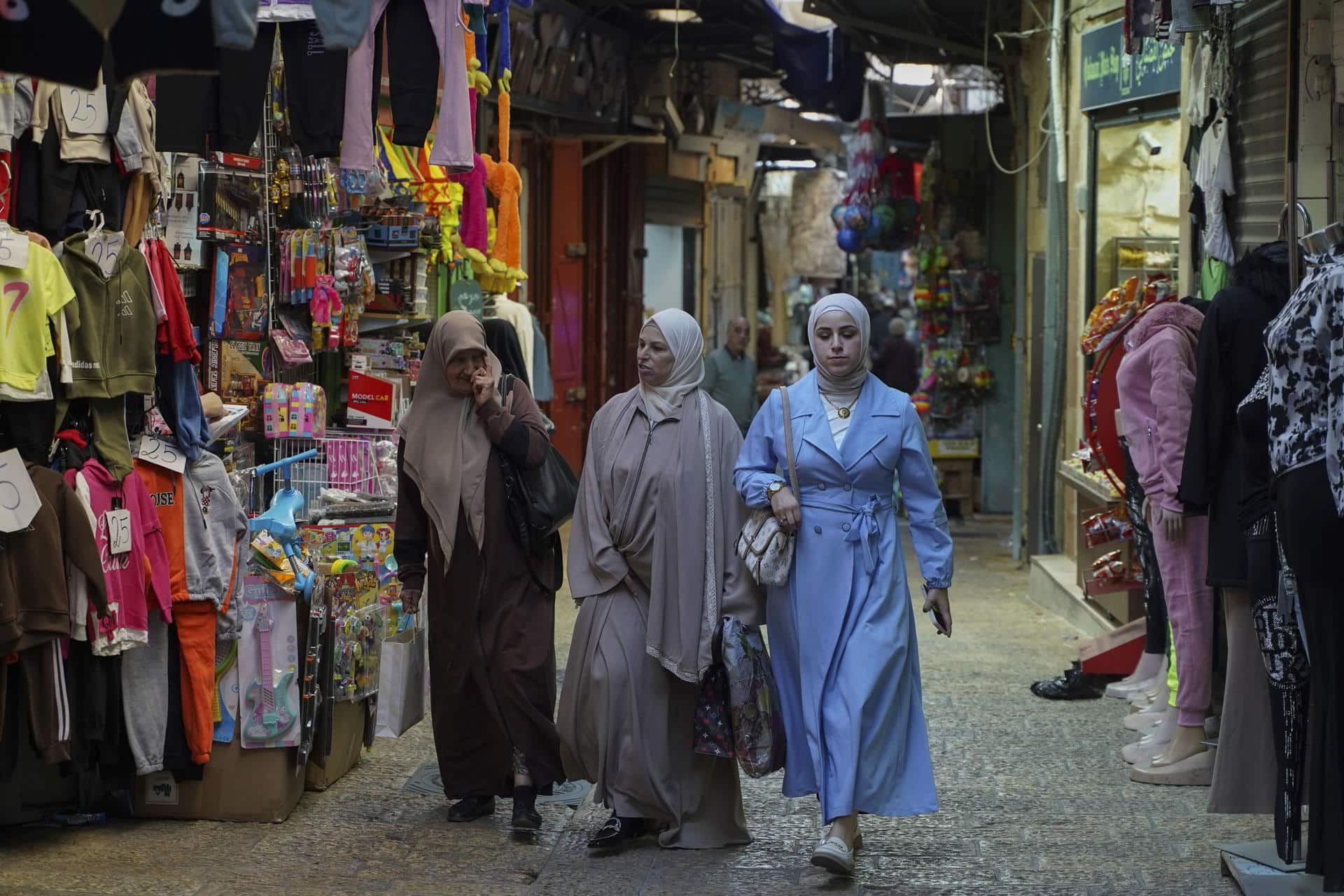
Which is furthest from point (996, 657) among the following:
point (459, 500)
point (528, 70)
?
point (528, 70)

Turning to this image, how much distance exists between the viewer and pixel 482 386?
230 inches

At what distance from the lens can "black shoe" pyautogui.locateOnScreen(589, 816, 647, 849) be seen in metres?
5.63

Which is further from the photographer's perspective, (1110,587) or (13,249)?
(1110,587)

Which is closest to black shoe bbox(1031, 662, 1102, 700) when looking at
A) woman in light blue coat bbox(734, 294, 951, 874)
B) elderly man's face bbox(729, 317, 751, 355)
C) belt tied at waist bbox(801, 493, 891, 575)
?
woman in light blue coat bbox(734, 294, 951, 874)

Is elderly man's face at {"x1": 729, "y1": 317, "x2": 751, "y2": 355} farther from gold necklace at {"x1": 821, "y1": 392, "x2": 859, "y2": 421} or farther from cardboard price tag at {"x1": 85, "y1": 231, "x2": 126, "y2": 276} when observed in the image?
cardboard price tag at {"x1": 85, "y1": 231, "x2": 126, "y2": 276}

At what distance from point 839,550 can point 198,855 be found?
2.34m

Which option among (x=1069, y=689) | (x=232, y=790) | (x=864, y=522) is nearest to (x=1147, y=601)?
(x=1069, y=689)

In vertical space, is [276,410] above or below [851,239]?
below

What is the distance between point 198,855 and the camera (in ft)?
18.4

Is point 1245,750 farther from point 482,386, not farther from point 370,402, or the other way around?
point 370,402

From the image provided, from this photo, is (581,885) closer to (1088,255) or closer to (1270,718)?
(1270,718)

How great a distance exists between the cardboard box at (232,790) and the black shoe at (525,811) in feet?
2.79

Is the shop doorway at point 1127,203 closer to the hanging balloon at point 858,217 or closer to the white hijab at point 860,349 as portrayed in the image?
the white hijab at point 860,349

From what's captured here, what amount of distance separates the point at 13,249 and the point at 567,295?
10599 mm
